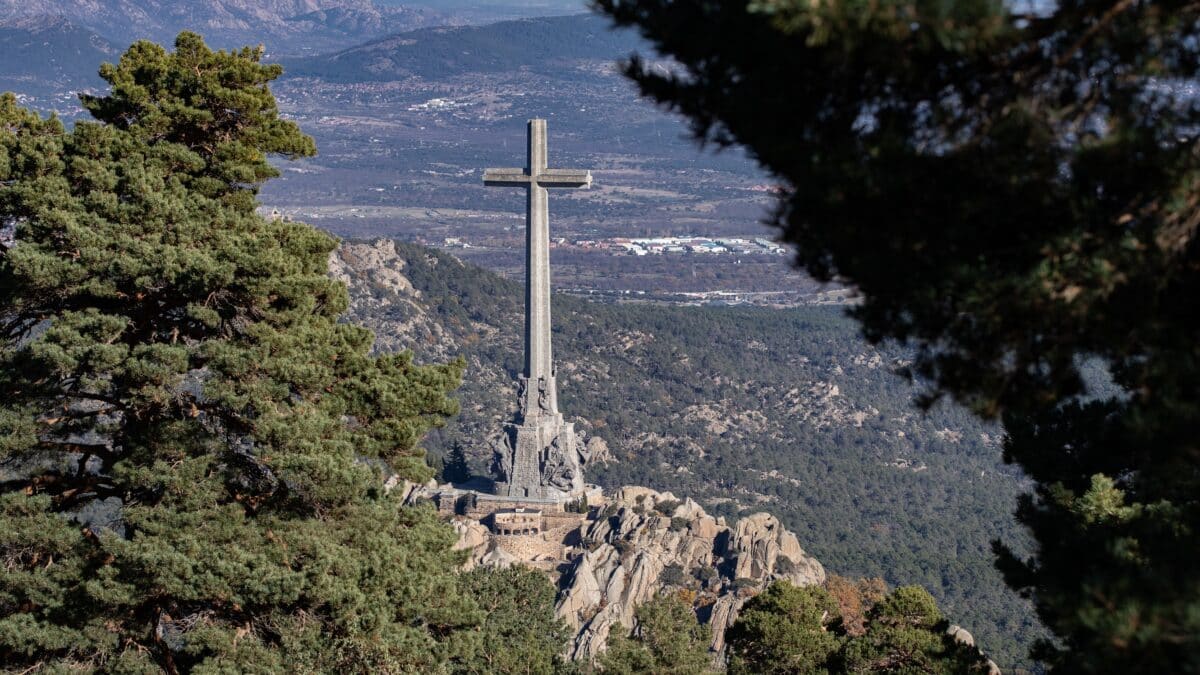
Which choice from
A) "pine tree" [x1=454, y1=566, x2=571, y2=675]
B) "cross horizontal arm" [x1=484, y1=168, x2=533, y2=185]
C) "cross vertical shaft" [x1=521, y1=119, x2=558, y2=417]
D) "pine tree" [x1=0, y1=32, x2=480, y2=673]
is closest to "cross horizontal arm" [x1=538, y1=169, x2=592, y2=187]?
"cross horizontal arm" [x1=484, y1=168, x2=533, y2=185]

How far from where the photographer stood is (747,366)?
9869cm

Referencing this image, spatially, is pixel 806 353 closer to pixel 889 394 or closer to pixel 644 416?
pixel 889 394

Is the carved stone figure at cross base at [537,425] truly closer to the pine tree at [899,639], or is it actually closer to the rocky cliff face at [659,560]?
the rocky cliff face at [659,560]

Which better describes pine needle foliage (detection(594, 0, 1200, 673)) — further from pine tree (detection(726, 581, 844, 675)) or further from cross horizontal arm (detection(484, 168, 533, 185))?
cross horizontal arm (detection(484, 168, 533, 185))

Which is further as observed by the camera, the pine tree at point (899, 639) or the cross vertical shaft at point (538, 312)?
the cross vertical shaft at point (538, 312)

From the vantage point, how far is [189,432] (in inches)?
551

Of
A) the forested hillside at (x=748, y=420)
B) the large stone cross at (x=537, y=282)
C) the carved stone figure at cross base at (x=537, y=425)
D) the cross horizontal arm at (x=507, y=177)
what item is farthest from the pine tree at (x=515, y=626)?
the forested hillside at (x=748, y=420)

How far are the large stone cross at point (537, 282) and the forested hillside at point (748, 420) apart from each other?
11.4m

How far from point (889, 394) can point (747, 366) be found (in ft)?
28.8

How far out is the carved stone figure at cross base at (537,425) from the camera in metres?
42.3

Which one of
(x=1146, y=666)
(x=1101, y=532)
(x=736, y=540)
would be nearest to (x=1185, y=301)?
(x=1146, y=666)

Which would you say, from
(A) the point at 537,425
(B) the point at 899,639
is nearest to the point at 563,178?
(A) the point at 537,425

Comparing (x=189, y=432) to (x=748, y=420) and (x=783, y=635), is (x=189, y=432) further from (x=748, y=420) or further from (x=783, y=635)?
(x=748, y=420)

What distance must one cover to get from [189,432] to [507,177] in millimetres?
25829
